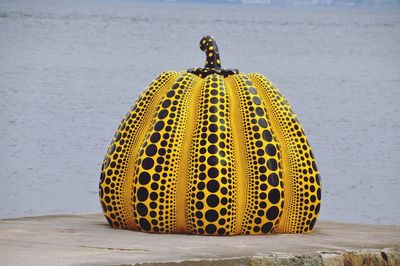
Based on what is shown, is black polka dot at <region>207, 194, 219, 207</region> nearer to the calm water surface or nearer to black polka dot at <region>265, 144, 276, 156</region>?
black polka dot at <region>265, 144, 276, 156</region>

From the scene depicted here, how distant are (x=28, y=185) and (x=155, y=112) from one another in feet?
20.8

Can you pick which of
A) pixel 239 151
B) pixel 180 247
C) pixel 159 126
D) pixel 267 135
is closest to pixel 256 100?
pixel 267 135

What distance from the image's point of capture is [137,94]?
2736cm

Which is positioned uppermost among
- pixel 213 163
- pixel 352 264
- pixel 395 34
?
pixel 395 34

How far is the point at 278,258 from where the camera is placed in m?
7.19

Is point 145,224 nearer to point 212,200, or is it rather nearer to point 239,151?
point 212,200

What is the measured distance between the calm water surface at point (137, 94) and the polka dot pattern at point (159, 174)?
5.25 meters

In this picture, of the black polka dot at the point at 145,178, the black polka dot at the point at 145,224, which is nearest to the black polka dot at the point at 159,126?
the black polka dot at the point at 145,178

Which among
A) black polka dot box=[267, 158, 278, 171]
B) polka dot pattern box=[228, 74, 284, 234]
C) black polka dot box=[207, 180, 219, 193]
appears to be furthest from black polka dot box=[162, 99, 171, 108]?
black polka dot box=[267, 158, 278, 171]

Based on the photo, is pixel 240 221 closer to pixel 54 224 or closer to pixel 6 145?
pixel 54 224

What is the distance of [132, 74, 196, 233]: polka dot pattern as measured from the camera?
7.94 meters

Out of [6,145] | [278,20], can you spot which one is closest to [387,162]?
[6,145]

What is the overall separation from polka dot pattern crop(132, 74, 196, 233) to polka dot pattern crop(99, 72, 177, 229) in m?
0.15

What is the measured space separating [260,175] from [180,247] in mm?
844
